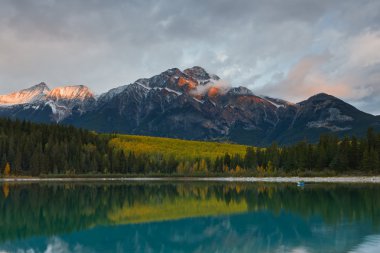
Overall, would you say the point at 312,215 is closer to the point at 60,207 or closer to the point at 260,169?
the point at 60,207

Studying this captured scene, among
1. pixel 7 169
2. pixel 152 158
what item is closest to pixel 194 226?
pixel 7 169

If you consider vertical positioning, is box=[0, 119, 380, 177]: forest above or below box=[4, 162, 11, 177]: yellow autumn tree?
above

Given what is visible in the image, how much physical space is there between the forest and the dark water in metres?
62.6

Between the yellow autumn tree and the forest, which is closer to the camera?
the forest

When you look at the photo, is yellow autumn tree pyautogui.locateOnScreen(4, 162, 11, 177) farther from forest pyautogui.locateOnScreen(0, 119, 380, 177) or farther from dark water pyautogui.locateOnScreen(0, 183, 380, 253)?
dark water pyautogui.locateOnScreen(0, 183, 380, 253)

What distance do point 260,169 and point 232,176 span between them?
9.40 meters

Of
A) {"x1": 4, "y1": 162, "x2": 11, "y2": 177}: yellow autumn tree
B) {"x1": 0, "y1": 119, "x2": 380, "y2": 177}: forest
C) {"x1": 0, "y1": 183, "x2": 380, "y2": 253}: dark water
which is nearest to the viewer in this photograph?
{"x1": 0, "y1": 183, "x2": 380, "y2": 253}: dark water

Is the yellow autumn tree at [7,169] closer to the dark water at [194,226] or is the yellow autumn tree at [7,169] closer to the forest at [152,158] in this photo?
the forest at [152,158]

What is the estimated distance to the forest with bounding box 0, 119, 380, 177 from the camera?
387 ft

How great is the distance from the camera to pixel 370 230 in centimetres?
3247

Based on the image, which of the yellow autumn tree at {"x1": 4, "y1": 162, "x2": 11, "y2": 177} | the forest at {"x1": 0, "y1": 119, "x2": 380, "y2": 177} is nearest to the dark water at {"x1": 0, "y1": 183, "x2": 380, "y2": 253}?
the forest at {"x1": 0, "y1": 119, "x2": 380, "y2": 177}

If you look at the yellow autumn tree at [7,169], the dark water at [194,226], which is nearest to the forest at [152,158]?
the yellow autumn tree at [7,169]

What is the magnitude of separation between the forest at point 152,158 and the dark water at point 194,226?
205 ft

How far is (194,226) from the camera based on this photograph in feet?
124
